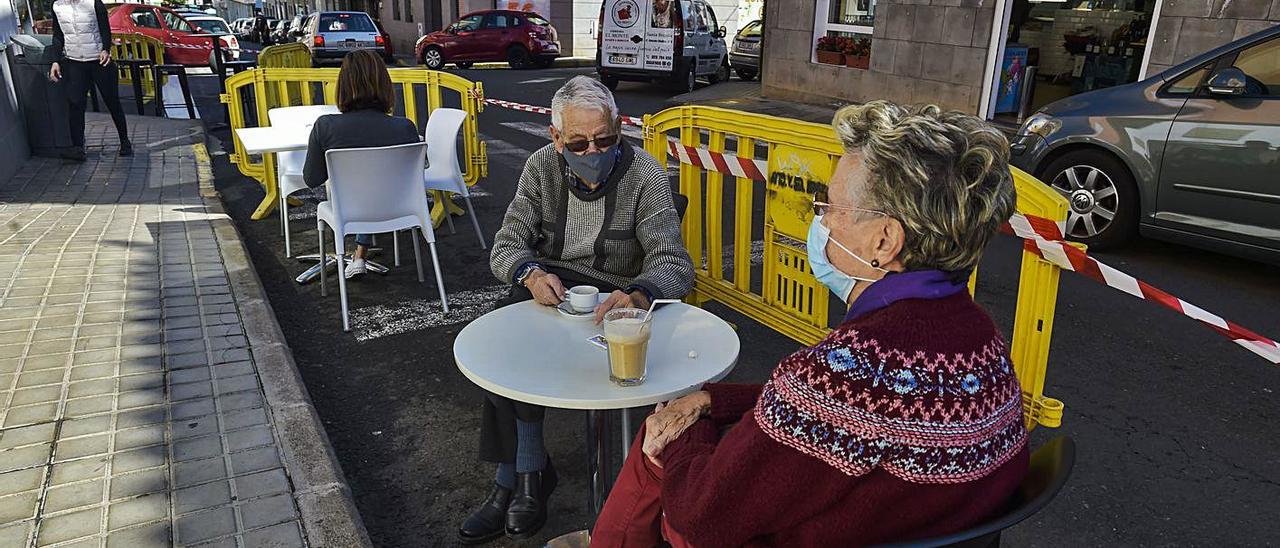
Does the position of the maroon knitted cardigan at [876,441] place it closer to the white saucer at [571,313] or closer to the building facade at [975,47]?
the white saucer at [571,313]

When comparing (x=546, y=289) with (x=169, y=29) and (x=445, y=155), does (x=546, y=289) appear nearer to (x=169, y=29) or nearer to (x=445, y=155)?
(x=445, y=155)

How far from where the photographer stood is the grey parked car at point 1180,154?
5094 millimetres

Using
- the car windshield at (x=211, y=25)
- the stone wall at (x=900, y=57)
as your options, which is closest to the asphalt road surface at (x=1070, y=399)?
the stone wall at (x=900, y=57)

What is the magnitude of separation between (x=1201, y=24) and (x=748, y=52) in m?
11.4

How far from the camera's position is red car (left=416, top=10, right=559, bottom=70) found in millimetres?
23750

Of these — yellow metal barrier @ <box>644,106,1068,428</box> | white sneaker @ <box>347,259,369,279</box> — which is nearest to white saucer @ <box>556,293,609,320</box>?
yellow metal barrier @ <box>644,106,1068,428</box>

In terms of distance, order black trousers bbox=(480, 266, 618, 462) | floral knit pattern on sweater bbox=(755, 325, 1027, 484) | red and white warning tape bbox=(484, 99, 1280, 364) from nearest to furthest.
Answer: floral knit pattern on sweater bbox=(755, 325, 1027, 484), red and white warning tape bbox=(484, 99, 1280, 364), black trousers bbox=(480, 266, 618, 462)

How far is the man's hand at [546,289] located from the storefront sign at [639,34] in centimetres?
1454

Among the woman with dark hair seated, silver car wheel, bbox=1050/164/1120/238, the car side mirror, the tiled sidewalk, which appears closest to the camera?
the tiled sidewalk

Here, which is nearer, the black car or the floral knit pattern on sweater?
the floral knit pattern on sweater

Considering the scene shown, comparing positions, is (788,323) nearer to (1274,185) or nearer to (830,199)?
(830,199)

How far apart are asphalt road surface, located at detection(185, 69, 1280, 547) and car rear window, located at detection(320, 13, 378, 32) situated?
69.1ft

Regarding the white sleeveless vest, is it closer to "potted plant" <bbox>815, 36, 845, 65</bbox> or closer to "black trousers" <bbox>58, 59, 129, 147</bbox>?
"black trousers" <bbox>58, 59, 129, 147</bbox>

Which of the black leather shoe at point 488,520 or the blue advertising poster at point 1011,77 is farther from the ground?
the blue advertising poster at point 1011,77
